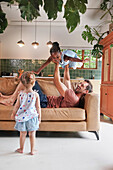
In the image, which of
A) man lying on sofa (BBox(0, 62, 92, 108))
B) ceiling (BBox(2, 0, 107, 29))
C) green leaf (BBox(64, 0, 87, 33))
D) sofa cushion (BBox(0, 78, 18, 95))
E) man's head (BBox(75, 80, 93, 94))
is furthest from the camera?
ceiling (BBox(2, 0, 107, 29))

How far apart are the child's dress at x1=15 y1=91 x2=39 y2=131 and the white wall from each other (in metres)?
4.43

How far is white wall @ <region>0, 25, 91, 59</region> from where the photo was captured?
6.01 metres

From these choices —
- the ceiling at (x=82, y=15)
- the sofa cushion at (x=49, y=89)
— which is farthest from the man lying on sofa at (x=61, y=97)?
the ceiling at (x=82, y=15)

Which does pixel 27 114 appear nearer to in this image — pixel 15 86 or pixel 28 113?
pixel 28 113

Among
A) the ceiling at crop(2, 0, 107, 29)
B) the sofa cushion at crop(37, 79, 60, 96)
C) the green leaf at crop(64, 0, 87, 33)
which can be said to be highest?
the ceiling at crop(2, 0, 107, 29)

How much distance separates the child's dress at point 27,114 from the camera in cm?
177

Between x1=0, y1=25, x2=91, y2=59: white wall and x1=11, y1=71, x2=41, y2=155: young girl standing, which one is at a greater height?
x1=0, y1=25, x2=91, y2=59: white wall

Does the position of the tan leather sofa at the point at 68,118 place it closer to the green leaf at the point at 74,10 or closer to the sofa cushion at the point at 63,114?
the sofa cushion at the point at 63,114

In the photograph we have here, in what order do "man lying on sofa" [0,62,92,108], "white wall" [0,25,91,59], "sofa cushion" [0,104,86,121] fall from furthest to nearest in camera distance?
"white wall" [0,25,91,59]
"man lying on sofa" [0,62,92,108]
"sofa cushion" [0,104,86,121]

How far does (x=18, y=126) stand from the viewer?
70.9 inches

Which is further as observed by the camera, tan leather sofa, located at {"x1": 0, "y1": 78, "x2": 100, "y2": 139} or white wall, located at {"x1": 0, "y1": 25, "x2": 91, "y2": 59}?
white wall, located at {"x1": 0, "y1": 25, "x2": 91, "y2": 59}

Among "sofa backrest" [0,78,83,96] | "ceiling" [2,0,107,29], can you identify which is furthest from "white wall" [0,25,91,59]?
"sofa backrest" [0,78,83,96]

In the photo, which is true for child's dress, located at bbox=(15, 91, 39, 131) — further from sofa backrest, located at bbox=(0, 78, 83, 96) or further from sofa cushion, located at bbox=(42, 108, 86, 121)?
sofa backrest, located at bbox=(0, 78, 83, 96)

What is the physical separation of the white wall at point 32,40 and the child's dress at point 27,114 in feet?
14.5
